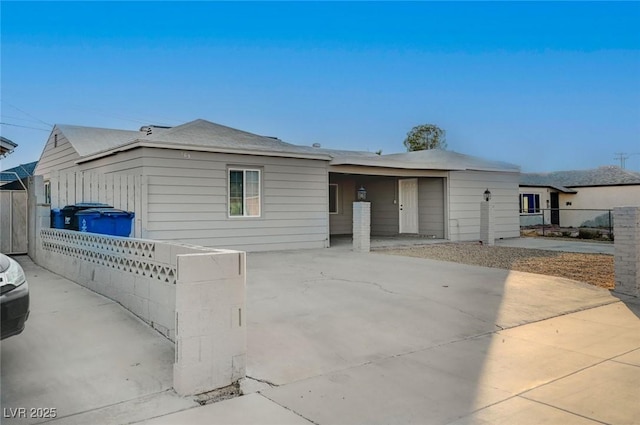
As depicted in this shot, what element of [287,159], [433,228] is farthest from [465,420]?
[433,228]

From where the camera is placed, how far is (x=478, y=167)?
1684cm

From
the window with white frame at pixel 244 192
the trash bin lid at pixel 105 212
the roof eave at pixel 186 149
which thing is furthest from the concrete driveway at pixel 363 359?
the window with white frame at pixel 244 192

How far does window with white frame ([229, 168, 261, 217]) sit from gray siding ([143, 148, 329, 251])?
0.17m

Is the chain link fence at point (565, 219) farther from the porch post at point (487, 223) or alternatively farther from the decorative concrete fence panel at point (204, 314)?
the decorative concrete fence panel at point (204, 314)

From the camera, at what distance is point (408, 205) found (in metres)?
17.2

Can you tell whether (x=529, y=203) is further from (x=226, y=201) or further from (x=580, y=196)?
(x=226, y=201)

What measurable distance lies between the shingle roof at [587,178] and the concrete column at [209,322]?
27.8 m

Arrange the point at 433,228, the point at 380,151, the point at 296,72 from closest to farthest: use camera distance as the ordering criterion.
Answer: the point at 433,228, the point at 296,72, the point at 380,151

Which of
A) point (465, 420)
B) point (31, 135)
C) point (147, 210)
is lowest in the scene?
point (465, 420)

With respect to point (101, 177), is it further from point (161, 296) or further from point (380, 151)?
point (380, 151)

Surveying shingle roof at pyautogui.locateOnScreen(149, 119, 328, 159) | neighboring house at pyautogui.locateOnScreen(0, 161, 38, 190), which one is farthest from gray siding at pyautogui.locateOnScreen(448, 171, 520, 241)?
neighboring house at pyautogui.locateOnScreen(0, 161, 38, 190)

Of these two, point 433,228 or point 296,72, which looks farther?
point 296,72

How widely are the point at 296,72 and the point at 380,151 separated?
69.8 feet

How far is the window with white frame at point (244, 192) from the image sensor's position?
11.6 metres
